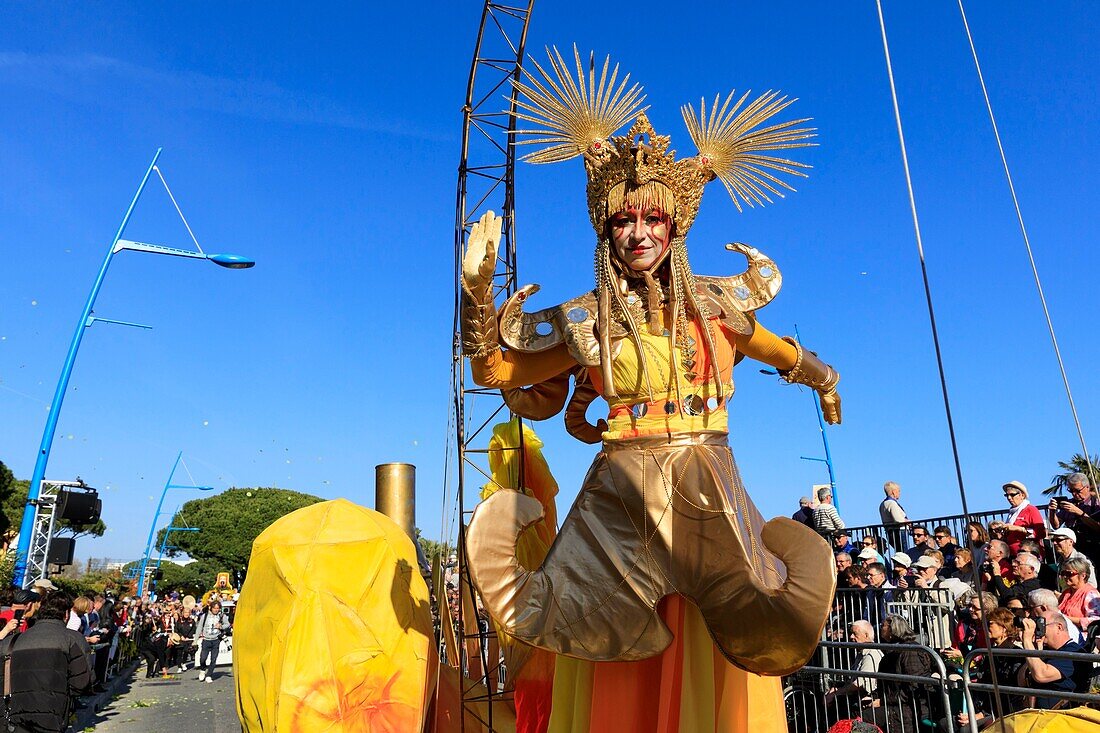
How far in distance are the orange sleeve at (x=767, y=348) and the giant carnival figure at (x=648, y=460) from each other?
0.04 feet

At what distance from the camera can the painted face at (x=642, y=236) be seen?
3576mm

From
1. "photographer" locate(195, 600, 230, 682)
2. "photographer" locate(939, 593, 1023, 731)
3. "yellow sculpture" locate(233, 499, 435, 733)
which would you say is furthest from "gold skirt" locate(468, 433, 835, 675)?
"photographer" locate(195, 600, 230, 682)

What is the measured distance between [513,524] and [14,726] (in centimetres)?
488

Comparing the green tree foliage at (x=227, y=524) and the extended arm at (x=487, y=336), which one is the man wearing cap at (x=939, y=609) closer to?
the extended arm at (x=487, y=336)

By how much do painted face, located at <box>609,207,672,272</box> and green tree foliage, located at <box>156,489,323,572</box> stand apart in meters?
44.5

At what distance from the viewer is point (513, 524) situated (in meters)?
3.09

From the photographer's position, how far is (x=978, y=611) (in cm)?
529

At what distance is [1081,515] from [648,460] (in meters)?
5.16

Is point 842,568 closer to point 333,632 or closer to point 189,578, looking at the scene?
point 333,632

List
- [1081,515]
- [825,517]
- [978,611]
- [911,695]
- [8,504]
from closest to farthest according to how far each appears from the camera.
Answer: [911,695] → [978,611] → [1081,515] → [825,517] → [8,504]

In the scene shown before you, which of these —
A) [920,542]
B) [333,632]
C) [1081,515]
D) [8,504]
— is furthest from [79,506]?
[8,504]

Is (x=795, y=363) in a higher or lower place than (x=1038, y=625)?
higher

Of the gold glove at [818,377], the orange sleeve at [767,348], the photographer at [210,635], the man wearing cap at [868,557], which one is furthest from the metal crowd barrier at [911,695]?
the photographer at [210,635]

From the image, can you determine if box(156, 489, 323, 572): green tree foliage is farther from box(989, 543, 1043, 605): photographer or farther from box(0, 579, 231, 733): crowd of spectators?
box(989, 543, 1043, 605): photographer
